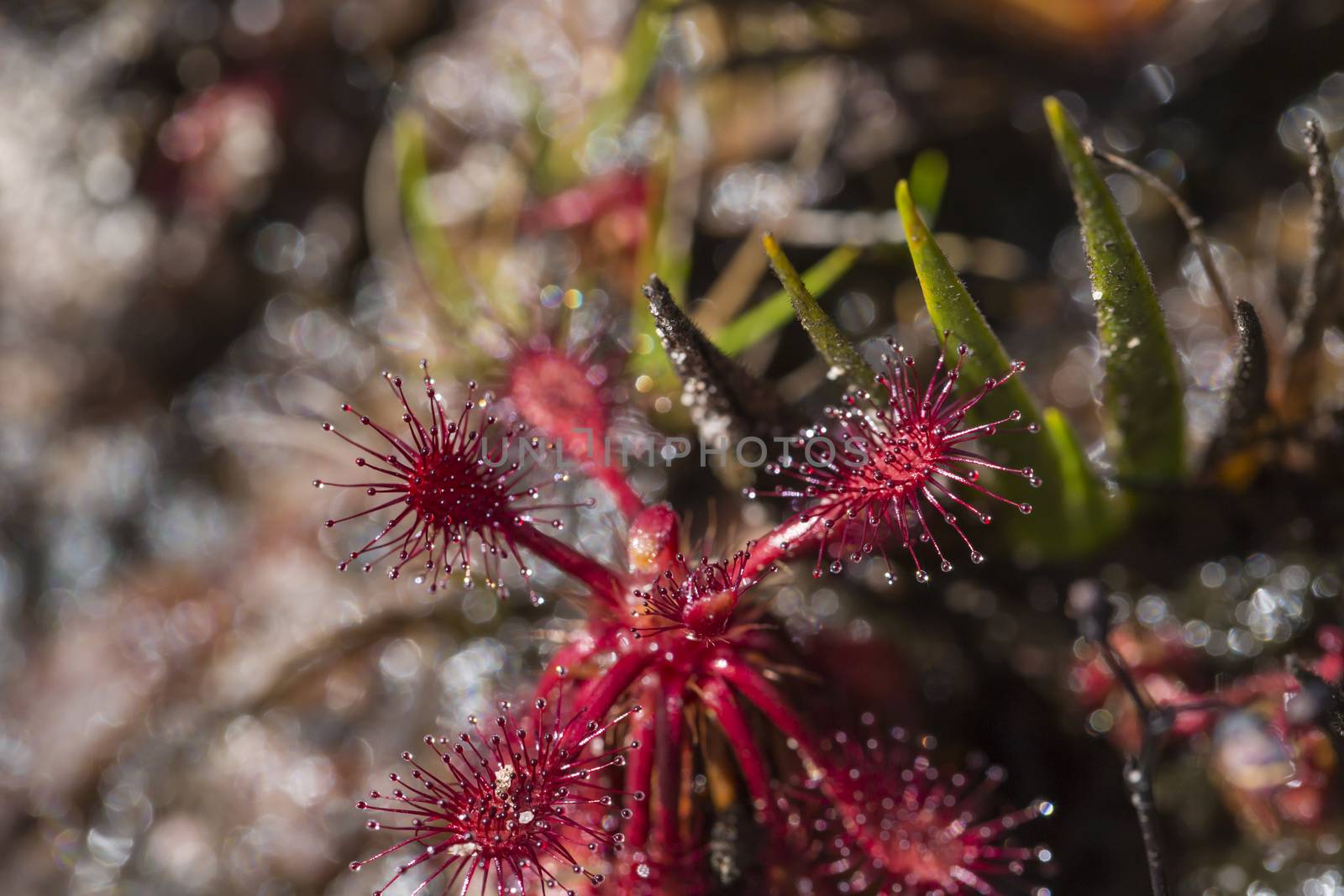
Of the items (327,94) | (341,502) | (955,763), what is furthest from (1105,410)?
(327,94)

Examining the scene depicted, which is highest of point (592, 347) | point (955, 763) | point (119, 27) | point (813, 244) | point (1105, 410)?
point (119, 27)

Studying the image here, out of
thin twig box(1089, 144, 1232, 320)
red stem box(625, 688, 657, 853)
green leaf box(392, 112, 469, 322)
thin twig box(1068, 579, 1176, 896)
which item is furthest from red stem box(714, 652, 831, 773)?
green leaf box(392, 112, 469, 322)

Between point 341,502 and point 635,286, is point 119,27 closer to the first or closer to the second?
point 341,502

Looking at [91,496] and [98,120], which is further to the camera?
[98,120]

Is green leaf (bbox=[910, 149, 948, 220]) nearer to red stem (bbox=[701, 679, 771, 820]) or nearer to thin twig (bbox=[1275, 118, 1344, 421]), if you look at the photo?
thin twig (bbox=[1275, 118, 1344, 421])

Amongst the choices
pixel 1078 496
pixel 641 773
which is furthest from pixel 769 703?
pixel 1078 496

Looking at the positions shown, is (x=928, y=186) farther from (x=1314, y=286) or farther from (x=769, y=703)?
(x=769, y=703)

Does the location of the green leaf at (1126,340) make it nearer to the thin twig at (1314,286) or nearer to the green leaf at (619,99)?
the thin twig at (1314,286)
